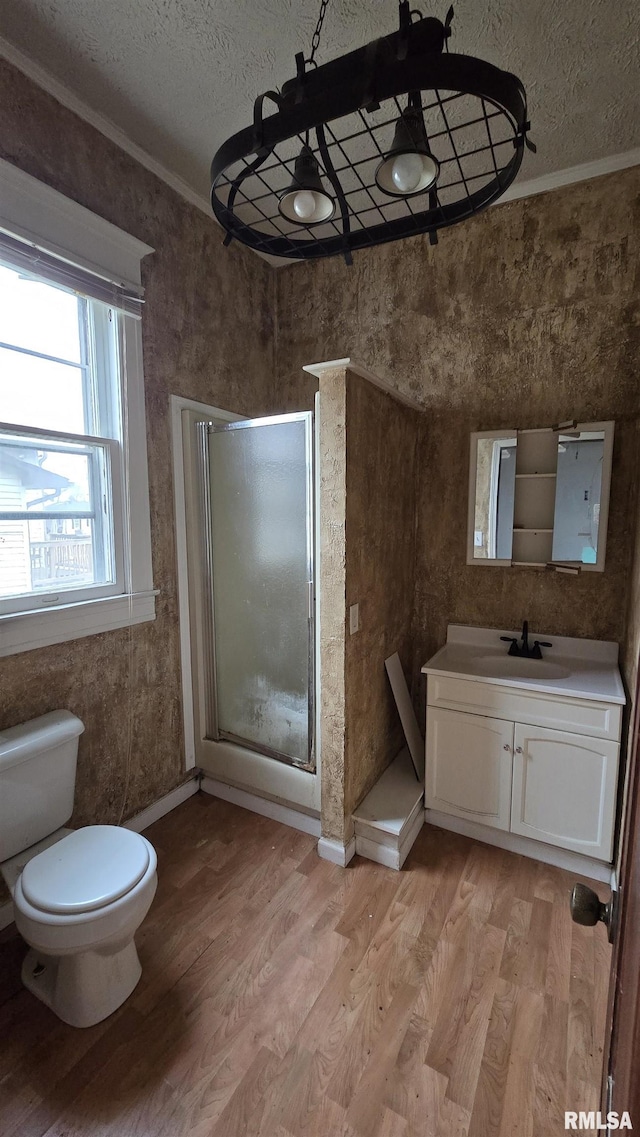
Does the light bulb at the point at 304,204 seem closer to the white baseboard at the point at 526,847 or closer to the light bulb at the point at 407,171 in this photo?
the light bulb at the point at 407,171

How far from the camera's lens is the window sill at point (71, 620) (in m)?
1.67

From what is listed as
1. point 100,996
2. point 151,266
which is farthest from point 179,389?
point 100,996

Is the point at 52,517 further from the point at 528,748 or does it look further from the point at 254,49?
the point at 528,748

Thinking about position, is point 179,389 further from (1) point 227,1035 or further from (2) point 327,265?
(1) point 227,1035

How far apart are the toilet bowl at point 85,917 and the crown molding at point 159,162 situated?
2.57m

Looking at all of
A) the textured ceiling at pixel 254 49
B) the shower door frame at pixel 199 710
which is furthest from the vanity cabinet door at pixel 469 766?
the textured ceiling at pixel 254 49

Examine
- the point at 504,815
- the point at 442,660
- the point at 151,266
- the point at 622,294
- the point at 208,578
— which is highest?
the point at 151,266

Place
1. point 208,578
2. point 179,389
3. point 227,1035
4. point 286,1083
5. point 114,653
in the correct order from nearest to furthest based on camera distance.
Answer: point 286,1083
point 227,1035
point 114,653
point 179,389
point 208,578

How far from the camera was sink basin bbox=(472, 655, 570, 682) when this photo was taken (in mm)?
2107

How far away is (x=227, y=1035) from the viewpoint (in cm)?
138

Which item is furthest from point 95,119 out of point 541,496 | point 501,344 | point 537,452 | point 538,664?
point 538,664

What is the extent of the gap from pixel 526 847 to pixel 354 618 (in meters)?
1.27

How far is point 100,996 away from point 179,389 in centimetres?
230

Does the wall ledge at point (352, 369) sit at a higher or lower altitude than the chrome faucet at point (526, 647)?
higher
